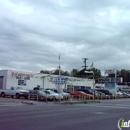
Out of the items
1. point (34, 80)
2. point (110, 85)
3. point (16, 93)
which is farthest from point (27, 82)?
point (110, 85)

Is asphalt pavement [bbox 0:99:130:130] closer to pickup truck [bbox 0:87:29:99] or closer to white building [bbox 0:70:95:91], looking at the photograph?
pickup truck [bbox 0:87:29:99]

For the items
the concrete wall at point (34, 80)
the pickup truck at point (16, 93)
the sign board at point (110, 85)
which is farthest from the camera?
the sign board at point (110, 85)

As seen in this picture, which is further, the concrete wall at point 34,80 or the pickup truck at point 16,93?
the concrete wall at point 34,80

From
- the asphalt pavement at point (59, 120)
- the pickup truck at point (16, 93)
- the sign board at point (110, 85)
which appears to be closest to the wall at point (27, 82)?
the pickup truck at point (16, 93)

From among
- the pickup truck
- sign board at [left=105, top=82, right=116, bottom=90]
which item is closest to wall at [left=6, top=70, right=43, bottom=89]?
the pickup truck

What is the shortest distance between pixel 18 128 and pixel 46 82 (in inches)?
1942

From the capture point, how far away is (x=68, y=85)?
66.8 metres

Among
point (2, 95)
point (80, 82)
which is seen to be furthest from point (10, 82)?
point (80, 82)

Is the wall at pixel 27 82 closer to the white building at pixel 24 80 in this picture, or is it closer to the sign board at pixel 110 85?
the white building at pixel 24 80

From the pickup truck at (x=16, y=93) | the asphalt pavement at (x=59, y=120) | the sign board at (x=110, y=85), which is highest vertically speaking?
the sign board at (x=110, y=85)

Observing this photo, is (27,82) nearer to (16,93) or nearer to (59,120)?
(16,93)

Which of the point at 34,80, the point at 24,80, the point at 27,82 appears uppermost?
the point at 34,80

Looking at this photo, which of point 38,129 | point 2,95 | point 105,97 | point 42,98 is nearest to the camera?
point 38,129

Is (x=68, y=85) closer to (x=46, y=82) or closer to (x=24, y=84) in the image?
(x=46, y=82)
